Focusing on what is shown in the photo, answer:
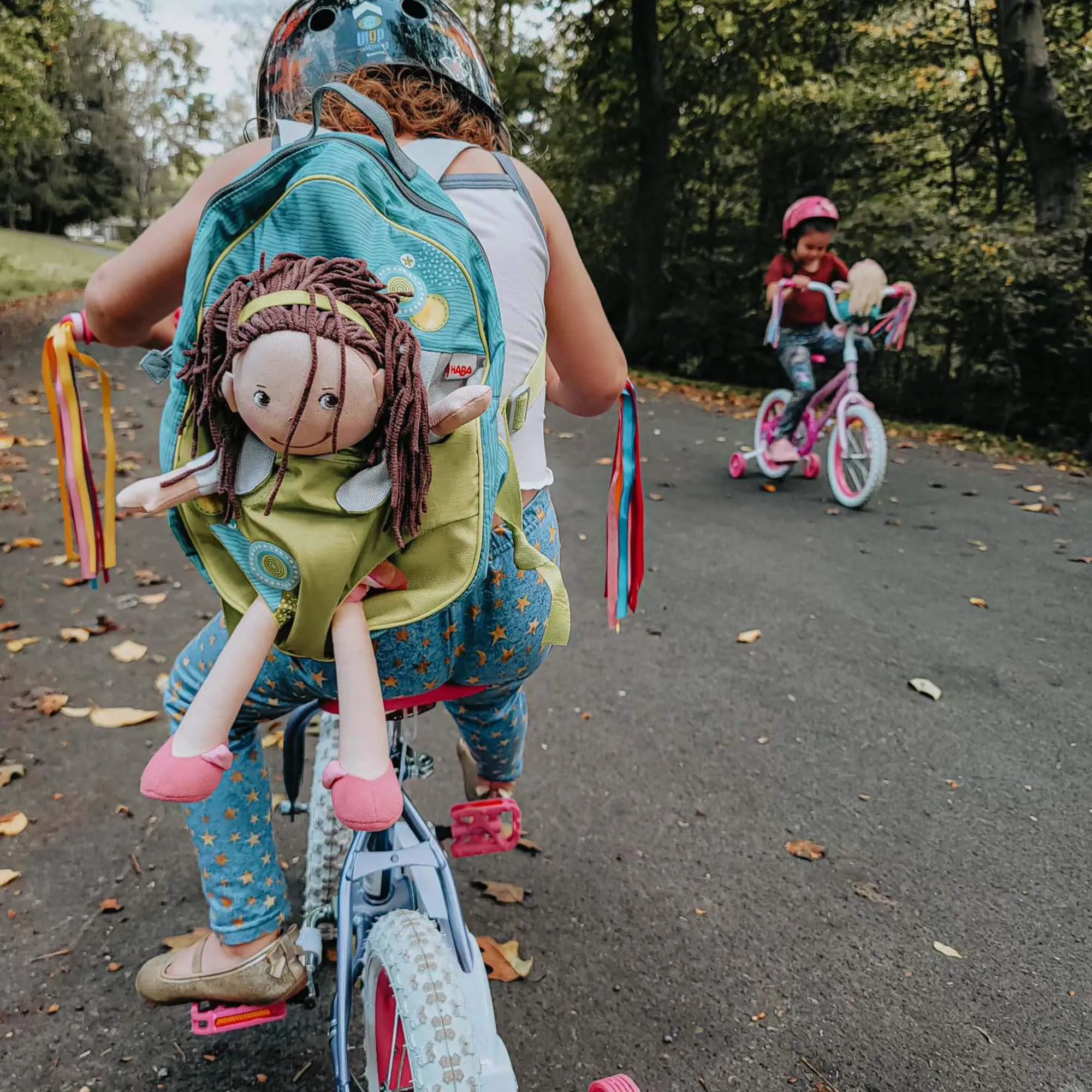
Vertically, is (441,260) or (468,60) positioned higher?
(468,60)

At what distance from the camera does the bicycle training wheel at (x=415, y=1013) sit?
126cm

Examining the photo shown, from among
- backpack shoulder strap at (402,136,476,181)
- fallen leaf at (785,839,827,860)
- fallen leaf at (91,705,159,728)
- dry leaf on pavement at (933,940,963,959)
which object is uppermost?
backpack shoulder strap at (402,136,476,181)

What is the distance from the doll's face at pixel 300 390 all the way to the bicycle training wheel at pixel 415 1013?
0.78 m

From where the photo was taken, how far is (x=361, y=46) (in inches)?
56.6

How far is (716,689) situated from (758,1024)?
174 centimetres

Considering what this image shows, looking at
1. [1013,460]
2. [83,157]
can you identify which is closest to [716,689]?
[1013,460]

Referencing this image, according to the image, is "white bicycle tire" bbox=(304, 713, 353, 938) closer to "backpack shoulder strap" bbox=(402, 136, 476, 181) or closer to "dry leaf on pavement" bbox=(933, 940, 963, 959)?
"backpack shoulder strap" bbox=(402, 136, 476, 181)

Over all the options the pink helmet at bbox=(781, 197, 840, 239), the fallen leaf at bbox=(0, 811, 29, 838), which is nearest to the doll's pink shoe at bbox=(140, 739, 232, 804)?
the fallen leaf at bbox=(0, 811, 29, 838)

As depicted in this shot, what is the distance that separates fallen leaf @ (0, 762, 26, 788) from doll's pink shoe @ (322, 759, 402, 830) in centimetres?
237

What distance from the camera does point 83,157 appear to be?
32.5 metres

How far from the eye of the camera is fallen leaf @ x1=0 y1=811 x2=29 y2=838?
275 centimetres

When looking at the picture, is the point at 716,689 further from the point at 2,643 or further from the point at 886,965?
the point at 2,643

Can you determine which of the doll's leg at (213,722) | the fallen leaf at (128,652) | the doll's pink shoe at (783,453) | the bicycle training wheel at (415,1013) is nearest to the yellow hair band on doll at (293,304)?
the doll's leg at (213,722)

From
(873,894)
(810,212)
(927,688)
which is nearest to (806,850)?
(873,894)
